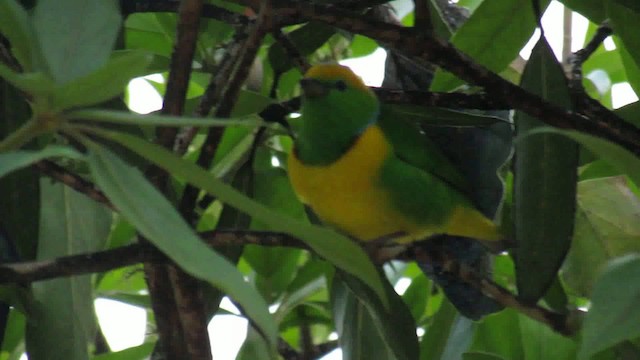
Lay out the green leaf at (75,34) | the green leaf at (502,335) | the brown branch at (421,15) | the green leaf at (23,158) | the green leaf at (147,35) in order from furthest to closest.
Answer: the green leaf at (147,35) < the green leaf at (502,335) < the brown branch at (421,15) < the green leaf at (75,34) < the green leaf at (23,158)

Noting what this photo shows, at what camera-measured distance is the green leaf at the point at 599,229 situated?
2.78 feet

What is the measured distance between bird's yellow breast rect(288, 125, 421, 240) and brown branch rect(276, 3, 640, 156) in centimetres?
30

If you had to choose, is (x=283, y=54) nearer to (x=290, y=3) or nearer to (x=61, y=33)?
(x=290, y=3)

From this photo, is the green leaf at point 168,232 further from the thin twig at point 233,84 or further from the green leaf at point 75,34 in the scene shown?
the thin twig at point 233,84

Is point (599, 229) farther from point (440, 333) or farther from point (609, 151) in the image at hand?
point (609, 151)

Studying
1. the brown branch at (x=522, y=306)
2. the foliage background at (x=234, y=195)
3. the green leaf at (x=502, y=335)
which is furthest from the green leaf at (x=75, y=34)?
the green leaf at (x=502, y=335)

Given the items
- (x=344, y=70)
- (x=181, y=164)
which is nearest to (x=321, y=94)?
(x=344, y=70)

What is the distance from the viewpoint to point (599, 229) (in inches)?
33.6

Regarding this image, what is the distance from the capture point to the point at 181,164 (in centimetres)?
45

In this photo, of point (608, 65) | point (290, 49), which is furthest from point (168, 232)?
point (608, 65)

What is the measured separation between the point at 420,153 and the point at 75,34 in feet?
1.76

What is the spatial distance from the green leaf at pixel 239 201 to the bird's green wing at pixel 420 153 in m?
0.47

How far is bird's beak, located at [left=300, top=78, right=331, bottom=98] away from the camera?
96cm

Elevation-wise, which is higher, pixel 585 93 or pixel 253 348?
pixel 585 93
